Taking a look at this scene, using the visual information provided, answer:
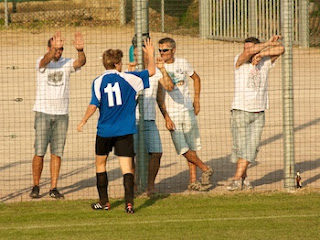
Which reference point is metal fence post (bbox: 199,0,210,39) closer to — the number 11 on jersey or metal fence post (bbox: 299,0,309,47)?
metal fence post (bbox: 299,0,309,47)

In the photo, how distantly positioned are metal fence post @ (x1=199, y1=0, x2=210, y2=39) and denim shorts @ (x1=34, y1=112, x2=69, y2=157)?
9699mm

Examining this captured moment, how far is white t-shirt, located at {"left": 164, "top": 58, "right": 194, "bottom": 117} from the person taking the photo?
11.6 metres

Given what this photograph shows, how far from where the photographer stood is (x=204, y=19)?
2194 cm

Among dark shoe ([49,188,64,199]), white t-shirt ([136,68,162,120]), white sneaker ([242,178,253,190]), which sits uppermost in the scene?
white t-shirt ([136,68,162,120])

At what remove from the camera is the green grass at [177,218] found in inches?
372

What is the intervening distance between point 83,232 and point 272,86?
420 inches

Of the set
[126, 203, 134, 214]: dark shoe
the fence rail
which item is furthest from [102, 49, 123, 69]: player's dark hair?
the fence rail

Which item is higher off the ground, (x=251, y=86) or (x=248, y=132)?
(x=251, y=86)

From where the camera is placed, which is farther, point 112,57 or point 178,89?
point 178,89

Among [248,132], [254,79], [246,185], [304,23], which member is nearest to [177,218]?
[246,185]

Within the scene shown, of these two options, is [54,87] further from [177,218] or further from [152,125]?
[177,218]

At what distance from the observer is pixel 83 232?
31.4 feet

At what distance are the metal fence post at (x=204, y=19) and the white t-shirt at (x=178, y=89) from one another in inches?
360

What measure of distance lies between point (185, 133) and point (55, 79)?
5.57ft
